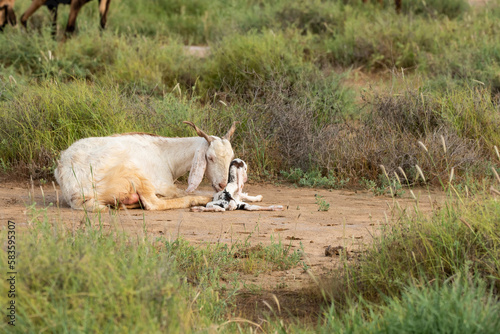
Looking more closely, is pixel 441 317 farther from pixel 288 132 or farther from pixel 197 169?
pixel 288 132

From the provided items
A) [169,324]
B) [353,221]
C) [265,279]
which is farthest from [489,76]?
[169,324]

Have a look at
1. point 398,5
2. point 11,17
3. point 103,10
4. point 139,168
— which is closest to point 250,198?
point 139,168

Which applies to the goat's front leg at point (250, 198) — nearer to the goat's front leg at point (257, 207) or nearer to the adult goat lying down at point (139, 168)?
the goat's front leg at point (257, 207)

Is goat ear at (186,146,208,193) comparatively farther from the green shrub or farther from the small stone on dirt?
the green shrub

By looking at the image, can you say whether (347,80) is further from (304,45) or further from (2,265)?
(2,265)

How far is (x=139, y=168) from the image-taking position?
5957 millimetres

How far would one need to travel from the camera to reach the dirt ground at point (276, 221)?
4.69 m

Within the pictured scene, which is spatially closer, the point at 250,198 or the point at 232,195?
the point at 232,195

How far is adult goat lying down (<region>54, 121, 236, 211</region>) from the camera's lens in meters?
5.70

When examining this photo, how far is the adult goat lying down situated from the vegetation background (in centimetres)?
133

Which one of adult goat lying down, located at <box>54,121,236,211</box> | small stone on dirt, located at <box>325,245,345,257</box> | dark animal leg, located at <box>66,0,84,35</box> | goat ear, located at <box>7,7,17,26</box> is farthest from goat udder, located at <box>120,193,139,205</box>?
goat ear, located at <box>7,7,17,26</box>

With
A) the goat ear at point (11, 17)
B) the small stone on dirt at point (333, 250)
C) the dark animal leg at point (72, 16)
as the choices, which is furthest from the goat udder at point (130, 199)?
the goat ear at point (11, 17)

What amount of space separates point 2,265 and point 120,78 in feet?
23.5

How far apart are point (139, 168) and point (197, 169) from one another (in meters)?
0.50
